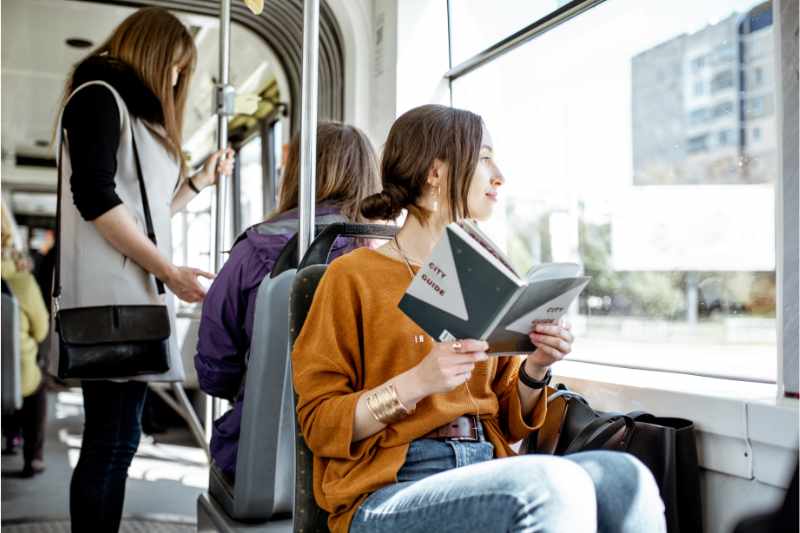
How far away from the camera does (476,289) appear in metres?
1.13

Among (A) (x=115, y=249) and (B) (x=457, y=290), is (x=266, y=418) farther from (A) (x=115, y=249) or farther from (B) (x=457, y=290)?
(B) (x=457, y=290)

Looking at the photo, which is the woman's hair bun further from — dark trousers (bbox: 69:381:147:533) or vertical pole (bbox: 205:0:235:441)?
vertical pole (bbox: 205:0:235:441)

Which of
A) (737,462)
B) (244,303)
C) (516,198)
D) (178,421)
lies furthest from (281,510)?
(178,421)

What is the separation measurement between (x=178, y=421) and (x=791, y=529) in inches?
203

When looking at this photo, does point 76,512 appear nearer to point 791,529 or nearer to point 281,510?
point 281,510

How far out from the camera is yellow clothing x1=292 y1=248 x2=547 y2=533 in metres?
1.30

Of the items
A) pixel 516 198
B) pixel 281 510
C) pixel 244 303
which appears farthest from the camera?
pixel 516 198

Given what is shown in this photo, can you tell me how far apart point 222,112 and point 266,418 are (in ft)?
4.74

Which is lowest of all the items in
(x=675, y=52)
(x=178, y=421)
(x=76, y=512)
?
(x=178, y=421)

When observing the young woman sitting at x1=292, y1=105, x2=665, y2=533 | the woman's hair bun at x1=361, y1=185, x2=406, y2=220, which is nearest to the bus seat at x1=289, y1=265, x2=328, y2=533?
the young woman sitting at x1=292, y1=105, x2=665, y2=533

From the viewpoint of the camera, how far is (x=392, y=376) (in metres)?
1.38

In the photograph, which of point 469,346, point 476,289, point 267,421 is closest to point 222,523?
point 267,421

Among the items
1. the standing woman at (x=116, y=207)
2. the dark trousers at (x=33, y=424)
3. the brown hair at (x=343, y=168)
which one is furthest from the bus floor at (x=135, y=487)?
the brown hair at (x=343, y=168)

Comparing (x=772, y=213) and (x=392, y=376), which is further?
(x=772, y=213)
